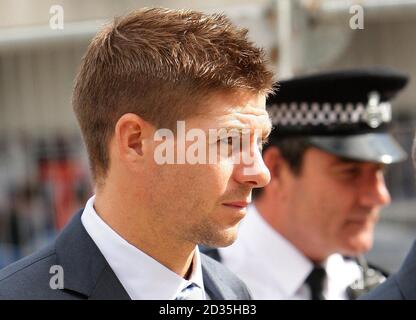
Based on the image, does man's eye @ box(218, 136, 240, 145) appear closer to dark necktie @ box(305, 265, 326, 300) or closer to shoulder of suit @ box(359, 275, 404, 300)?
shoulder of suit @ box(359, 275, 404, 300)

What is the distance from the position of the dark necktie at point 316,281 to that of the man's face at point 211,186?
117cm

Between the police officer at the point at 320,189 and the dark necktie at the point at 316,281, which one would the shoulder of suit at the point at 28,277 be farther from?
the dark necktie at the point at 316,281

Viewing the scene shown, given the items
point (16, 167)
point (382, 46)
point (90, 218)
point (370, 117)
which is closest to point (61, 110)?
point (16, 167)

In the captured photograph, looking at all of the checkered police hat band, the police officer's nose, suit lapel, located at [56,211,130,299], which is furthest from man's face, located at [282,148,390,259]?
suit lapel, located at [56,211,130,299]

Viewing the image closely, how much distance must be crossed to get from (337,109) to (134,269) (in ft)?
5.05

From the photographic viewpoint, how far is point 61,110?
6406 millimetres

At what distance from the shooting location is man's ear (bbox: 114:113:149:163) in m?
1.83

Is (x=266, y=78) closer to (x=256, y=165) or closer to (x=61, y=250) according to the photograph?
(x=256, y=165)

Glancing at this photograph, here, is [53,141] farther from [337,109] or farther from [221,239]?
[221,239]

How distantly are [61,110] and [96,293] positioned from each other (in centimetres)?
472

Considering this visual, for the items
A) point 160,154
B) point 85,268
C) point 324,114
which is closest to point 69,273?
point 85,268

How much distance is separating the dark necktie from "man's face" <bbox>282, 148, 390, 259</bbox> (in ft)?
0.26

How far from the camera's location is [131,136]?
6.02ft

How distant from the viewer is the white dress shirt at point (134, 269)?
186 cm
